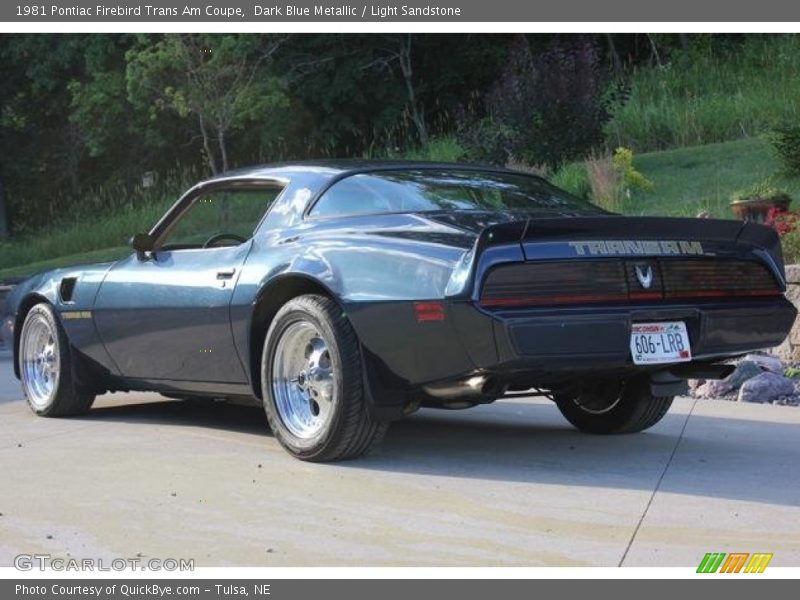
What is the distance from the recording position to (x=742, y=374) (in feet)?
29.5

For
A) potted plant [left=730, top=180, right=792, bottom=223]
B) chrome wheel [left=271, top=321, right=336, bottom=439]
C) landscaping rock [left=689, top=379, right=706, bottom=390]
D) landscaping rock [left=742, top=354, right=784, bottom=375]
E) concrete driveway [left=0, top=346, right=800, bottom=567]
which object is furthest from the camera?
potted plant [left=730, top=180, right=792, bottom=223]

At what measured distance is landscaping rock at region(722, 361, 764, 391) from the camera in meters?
8.87

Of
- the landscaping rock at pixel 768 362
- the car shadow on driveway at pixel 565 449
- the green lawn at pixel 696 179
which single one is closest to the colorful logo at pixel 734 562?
the car shadow on driveway at pixel 565 449

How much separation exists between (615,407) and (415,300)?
186cm

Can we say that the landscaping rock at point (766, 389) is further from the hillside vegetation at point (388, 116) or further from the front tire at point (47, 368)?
the hillside vegetation at point (388, 116)

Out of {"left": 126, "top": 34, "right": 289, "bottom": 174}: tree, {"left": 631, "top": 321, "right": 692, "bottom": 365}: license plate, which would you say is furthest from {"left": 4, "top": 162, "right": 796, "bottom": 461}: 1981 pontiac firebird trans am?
{"left": 126, "top": 34, "right": 289, "bottom": 174}: tree

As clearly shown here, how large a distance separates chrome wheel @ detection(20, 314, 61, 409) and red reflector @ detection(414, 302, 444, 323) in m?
3.11

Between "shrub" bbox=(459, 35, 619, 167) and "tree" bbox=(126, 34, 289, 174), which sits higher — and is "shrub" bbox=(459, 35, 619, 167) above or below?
below

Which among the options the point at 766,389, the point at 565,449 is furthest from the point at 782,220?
the point at 565,449

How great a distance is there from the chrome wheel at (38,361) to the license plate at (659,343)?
3.72 meters

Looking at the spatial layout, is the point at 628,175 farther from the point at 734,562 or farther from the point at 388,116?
the point at 388,116

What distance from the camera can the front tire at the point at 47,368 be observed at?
763 cm

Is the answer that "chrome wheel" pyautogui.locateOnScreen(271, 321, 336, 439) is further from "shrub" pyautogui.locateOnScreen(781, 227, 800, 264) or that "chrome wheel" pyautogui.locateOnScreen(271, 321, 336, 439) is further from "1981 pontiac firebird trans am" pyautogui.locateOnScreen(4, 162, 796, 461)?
"shrub" pyautogui.locateOnScreen(781, 227, 800, 264)

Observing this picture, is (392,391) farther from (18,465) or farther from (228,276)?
(18,465)
